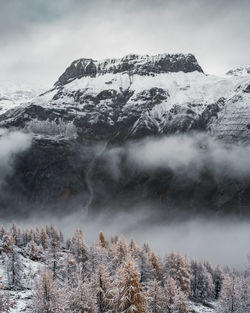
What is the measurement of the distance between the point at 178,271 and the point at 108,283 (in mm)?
31255

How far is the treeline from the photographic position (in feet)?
149

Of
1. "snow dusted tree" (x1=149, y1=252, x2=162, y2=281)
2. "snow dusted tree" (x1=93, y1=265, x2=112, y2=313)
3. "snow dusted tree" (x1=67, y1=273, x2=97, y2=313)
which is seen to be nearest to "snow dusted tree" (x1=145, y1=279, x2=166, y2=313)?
"snow dusted tree" (x1=93, y1=265, x2=112, y2=313)

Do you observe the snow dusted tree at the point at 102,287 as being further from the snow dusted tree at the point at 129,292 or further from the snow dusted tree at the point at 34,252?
the snow dusted tree at the point at 34,252

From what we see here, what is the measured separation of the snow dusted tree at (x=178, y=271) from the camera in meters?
84.1

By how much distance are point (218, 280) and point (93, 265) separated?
56350 mm

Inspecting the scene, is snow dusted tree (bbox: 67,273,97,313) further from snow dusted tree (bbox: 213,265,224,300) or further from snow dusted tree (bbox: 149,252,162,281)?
snow dusted tree (bbox: 213,265,224,300)

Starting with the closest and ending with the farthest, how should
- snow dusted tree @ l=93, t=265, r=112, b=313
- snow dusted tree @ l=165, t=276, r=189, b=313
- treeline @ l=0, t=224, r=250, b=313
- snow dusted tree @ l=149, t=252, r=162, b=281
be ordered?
treeline @ l=0, t=224, r=250, b=313 → snow dusted tree @ l=93, t=265, r=112, b=313 → snow dusted tree @ l=165, t=276, r=189, b=313 → snow dusted tree @ l=149, t=252, r=162, b=281

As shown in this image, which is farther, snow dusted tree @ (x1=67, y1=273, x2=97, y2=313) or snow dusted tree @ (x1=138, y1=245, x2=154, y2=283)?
snow dusted tree @ (x1=138, y1=245, x2=154, y2=283)

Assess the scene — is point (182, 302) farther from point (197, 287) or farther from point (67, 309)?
point (197, 287)

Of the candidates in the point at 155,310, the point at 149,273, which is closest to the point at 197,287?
the point at 149,273

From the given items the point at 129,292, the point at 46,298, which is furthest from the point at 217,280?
the point at 129,292

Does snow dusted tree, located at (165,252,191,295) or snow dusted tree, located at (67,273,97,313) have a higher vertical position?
snow dusted tree, located at (165,252,191,295)

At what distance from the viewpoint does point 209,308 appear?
94688mm

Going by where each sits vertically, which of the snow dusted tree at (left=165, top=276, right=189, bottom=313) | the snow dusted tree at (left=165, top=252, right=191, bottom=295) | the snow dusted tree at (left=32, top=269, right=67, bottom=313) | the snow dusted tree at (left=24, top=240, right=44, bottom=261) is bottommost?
Result: the snow dusted tree at (left=165, top=276, right=189, bottom=313)
